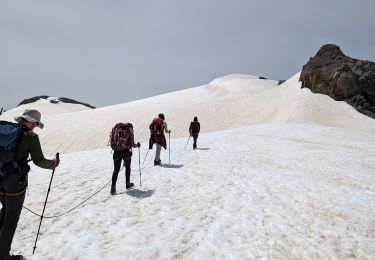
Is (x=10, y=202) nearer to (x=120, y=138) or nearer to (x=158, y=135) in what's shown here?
(x=120, y=138)

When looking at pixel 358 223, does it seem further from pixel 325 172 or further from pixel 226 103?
pixel 226 103

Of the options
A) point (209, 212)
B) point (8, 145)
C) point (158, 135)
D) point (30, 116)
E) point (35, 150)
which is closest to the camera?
point (8, 145)

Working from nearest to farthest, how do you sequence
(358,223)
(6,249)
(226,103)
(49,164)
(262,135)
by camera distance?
(6,249)
(49,164)
(358,223)
(262,135)
(226,103)

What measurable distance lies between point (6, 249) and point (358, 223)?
8554mm

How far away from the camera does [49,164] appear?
276 inches

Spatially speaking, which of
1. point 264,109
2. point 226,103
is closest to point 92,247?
point 264,109

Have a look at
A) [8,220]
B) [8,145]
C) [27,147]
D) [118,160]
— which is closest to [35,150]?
[27,147]

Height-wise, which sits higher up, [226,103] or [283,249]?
[226,103]

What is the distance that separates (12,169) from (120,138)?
6012 mm

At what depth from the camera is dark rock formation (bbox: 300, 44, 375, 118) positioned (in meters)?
62.7

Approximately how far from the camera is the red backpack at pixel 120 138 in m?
12.2

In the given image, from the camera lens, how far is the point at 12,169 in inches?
247

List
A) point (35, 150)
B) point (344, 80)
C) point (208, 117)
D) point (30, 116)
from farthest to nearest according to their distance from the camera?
point (344, 80) < point (208, 117) < point (30, 116) < point (35, 150)

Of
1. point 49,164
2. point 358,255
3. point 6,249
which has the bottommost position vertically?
point 358,255
